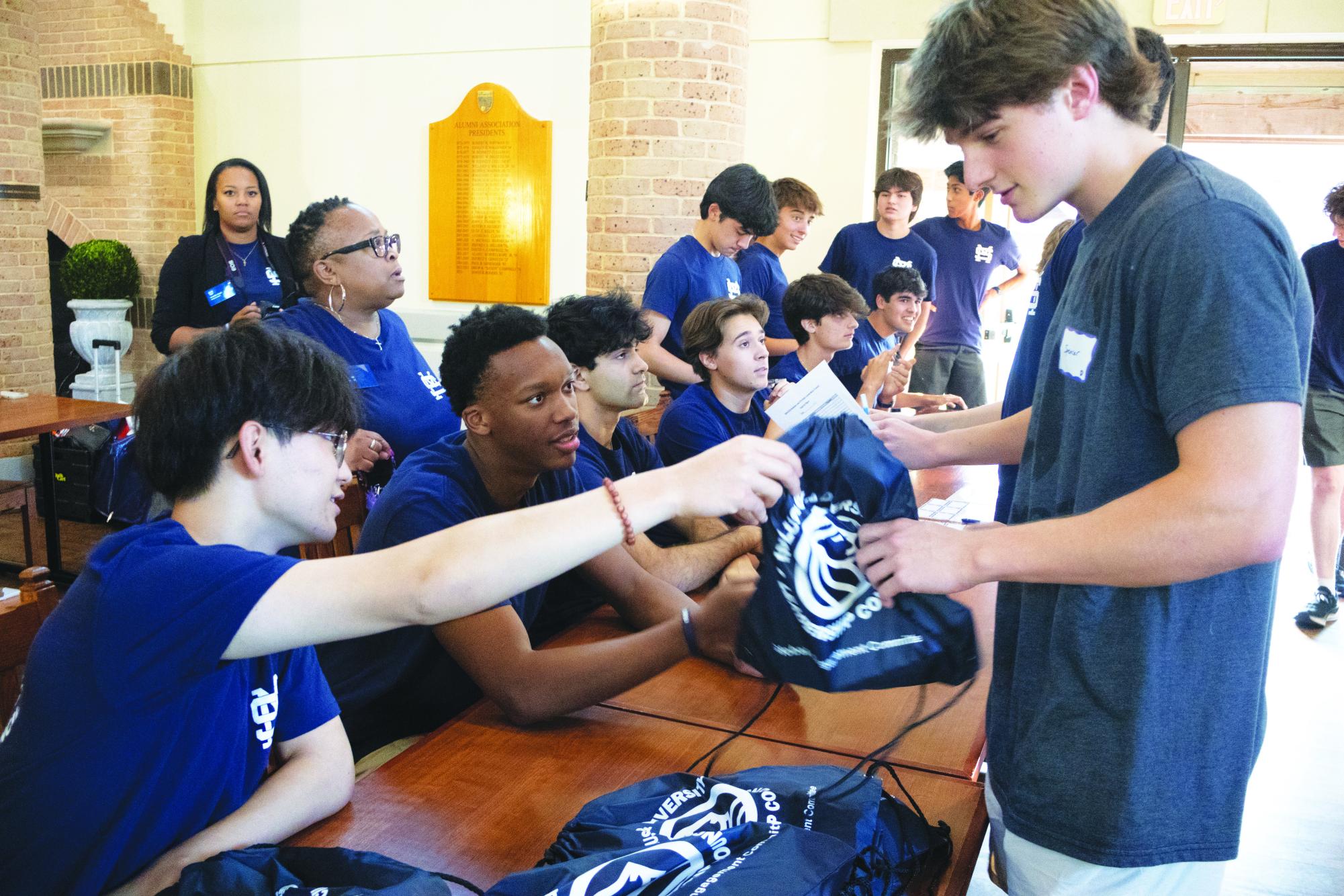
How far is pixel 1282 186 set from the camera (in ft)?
23.5

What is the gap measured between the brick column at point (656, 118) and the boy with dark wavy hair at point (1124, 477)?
3868 millimetres

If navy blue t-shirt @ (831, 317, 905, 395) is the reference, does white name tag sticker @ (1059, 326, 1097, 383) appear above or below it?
above

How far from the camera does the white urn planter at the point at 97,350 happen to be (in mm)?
7461

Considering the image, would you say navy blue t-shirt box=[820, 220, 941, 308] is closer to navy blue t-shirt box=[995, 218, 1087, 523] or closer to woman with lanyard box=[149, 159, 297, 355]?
woman with lanyard box=[149, 159, 297, 355]

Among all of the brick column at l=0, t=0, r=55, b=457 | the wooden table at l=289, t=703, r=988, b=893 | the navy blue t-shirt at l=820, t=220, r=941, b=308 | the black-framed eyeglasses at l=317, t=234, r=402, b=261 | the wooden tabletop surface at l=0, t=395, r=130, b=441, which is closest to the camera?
the wooden table at l=289, t=703, r=988, b=893

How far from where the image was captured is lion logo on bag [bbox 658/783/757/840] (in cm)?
112

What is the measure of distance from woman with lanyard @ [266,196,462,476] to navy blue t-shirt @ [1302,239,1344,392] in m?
3.56

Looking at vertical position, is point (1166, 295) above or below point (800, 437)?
above

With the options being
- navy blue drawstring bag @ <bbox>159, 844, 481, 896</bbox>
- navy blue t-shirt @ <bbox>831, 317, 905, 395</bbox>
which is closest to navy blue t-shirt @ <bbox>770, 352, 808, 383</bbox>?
navy blue t-shirt @ <bbox>831, 317, 905, 395</bbox>

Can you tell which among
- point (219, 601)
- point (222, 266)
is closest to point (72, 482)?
point (222, 266)

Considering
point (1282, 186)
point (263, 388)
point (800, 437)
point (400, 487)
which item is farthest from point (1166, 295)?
point (1282, 186)

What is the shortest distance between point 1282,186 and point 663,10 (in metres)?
4.75

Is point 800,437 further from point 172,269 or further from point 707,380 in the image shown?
point 172,269

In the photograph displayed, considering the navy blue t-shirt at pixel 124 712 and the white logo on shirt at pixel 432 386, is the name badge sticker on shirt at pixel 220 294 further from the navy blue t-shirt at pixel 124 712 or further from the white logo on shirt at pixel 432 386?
the navy blue t-shirt at pixel 124 712
